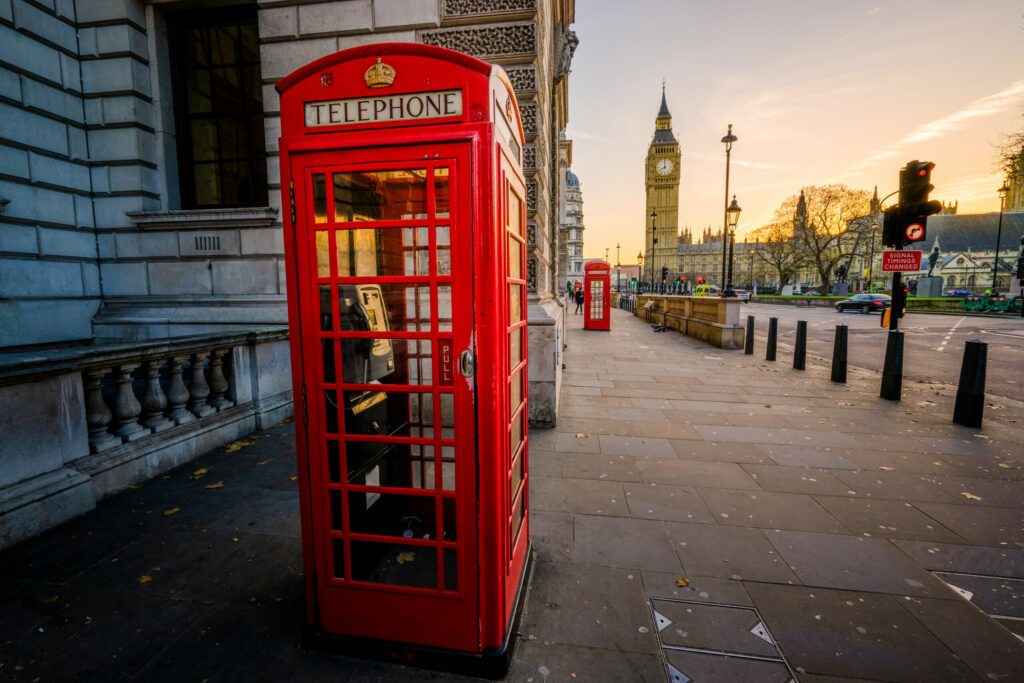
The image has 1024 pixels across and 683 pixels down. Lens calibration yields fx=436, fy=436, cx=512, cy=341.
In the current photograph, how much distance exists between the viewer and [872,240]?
50156mm

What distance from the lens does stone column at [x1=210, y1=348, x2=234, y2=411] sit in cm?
520

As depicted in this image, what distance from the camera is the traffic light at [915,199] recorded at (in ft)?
24.0

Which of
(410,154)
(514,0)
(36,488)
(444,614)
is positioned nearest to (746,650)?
(444,614)

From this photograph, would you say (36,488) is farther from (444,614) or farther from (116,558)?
(444,614)

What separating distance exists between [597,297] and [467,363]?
18832 millimetres

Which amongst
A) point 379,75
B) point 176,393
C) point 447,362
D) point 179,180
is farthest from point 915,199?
point 179,180

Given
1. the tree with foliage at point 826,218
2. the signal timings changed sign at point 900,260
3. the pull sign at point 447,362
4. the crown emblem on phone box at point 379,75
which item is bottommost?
the pull sign at point 447,362

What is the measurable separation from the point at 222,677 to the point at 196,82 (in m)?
8.83

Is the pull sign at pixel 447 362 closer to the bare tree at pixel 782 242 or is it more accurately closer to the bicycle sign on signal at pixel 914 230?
A: the bicycle sign on signal at pixel 914 230

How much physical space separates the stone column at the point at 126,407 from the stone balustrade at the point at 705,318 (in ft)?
45.2

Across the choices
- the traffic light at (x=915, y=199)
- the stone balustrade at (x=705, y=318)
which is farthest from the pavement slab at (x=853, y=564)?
the stone balustrade at (x=705, y=318)

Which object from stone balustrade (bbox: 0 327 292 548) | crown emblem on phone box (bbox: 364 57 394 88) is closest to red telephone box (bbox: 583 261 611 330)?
stone balustrade (bbox: 0 327 292 548)

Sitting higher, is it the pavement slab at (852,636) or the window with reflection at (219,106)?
the window with reflection at (219,106)

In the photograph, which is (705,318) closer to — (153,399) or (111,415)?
(153,399)
